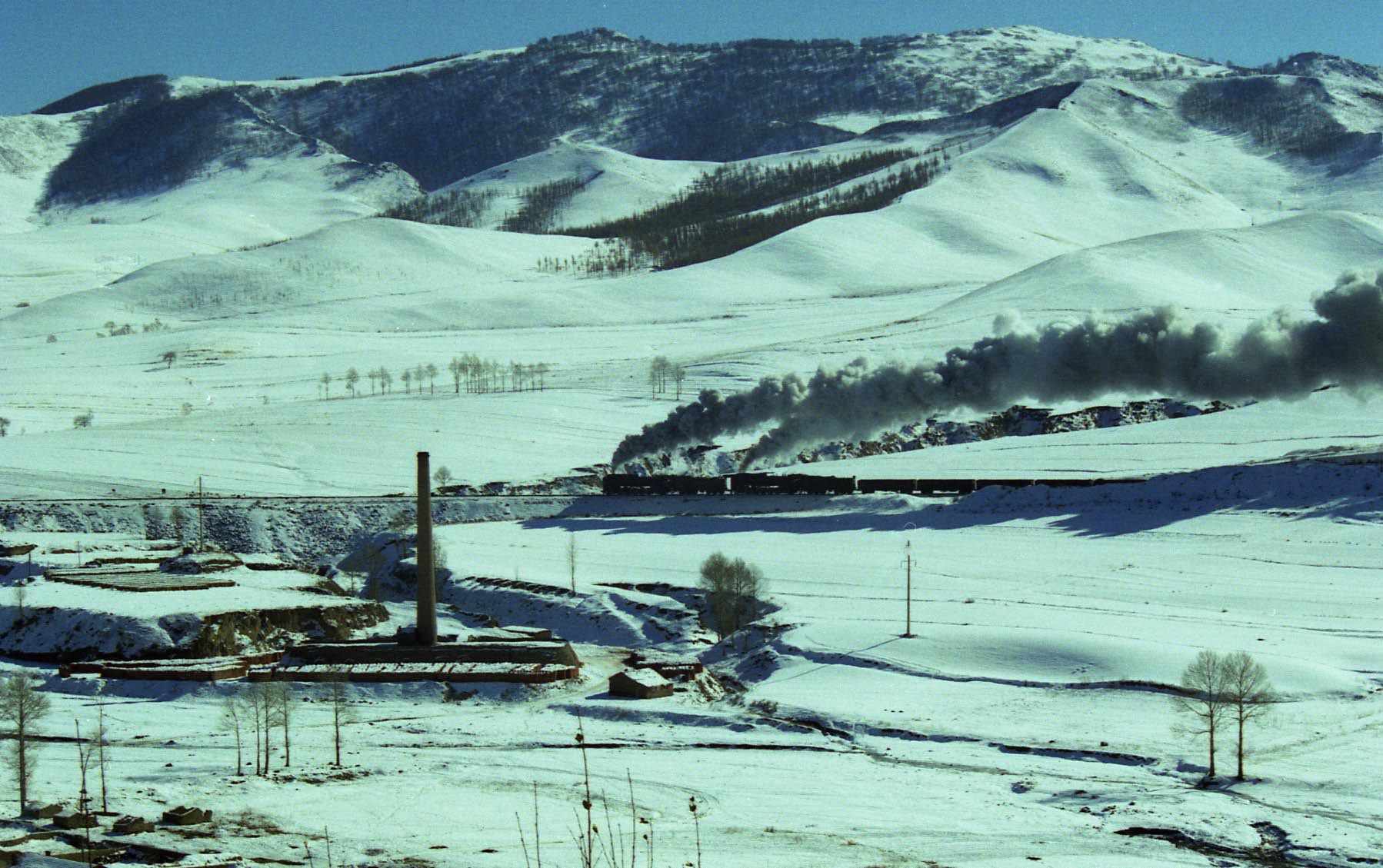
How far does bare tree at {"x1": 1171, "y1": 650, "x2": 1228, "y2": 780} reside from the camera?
4472 centimetres

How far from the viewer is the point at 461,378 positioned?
178 meters

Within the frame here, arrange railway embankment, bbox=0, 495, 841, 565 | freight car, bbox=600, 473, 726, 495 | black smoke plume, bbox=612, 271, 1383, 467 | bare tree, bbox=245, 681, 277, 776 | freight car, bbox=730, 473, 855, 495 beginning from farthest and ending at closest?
1. freight car, bbox=600, 473, 726, 495
2. freight car, bbox=730, 473, 855, 495
3. railway embankment, bbox=0, 495, 841, 565
4. black smoke plume, bbox=612, 271, 1383, 467
5. bare tree, bbox=245, 681, 277, 776

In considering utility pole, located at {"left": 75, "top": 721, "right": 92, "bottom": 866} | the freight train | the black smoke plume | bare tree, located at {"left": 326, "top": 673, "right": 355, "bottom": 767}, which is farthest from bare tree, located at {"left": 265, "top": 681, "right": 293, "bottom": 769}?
the black smoke plume

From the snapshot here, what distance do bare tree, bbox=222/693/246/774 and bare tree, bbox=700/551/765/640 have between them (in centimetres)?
1980

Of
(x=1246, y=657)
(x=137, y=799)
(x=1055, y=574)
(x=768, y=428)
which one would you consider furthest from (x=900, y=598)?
(x=768, y=428)

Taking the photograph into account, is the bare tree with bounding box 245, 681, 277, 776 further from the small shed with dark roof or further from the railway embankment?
the railway embankment

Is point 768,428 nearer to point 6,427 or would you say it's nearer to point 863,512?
point 863,512

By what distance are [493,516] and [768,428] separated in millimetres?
25601

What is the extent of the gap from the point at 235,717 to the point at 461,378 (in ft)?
433

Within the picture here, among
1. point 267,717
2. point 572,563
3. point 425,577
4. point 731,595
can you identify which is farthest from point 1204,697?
point 572,563

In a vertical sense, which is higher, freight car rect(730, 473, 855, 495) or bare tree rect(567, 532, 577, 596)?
freight car rect(730, 473, 855, 495)

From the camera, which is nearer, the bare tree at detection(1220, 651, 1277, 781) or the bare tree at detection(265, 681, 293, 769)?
the bare tree at detection(1220, 651, 1277, 781)

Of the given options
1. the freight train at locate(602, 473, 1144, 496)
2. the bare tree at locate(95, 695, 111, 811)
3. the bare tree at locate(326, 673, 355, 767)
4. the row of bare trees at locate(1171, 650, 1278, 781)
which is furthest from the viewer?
the freight train at locate(602, 473, 1144, 496)

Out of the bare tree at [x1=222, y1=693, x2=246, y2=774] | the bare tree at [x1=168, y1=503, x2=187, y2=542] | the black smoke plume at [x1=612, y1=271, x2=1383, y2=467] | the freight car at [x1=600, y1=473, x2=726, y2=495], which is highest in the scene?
the black smoke plume at [x1=612, y1=271, x2=1383, y2=467]
